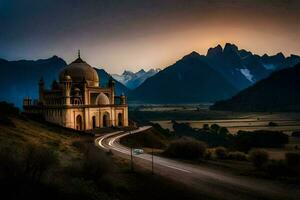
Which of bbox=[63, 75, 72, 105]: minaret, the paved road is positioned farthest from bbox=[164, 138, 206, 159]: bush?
bbox=[63, 75, 72, 105]: minaret

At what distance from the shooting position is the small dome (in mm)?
77812

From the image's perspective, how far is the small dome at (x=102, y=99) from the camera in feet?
255

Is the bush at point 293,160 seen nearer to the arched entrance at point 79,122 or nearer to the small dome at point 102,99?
the arched entrance at point 79,122

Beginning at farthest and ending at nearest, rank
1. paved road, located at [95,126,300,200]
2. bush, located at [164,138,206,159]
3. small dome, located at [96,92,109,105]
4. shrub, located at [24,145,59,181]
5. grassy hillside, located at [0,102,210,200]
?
small dome, located at [96,92,109,105], bush, located at [164,138,206,159], paved road, located at [95,126,300,200], shrub, located at [24,145,59,181], grassy hillside, located at [0,102,210,200]

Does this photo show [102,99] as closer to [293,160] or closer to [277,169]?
[293,160]

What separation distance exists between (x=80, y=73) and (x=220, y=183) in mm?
52169

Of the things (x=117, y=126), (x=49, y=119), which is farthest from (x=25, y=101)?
(x=117, y=126)

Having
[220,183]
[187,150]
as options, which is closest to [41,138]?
[187,150]

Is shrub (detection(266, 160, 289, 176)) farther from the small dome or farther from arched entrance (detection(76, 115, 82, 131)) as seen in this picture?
the small dome

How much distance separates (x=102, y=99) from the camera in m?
78.3

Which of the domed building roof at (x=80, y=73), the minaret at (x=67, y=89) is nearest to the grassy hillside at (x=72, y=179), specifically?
the minaret at (x=67, y=89)

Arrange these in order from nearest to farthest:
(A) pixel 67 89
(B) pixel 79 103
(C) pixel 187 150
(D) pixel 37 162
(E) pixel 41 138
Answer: (D) pixel 37 162 < (C) pixel 187 150 < (E) pixel 41 138 < (A) pixel 67 89 < (B) pixel 79 103

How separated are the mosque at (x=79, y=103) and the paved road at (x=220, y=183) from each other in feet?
99.4

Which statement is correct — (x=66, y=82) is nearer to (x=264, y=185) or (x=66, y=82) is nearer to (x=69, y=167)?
(x=69, y=167)
